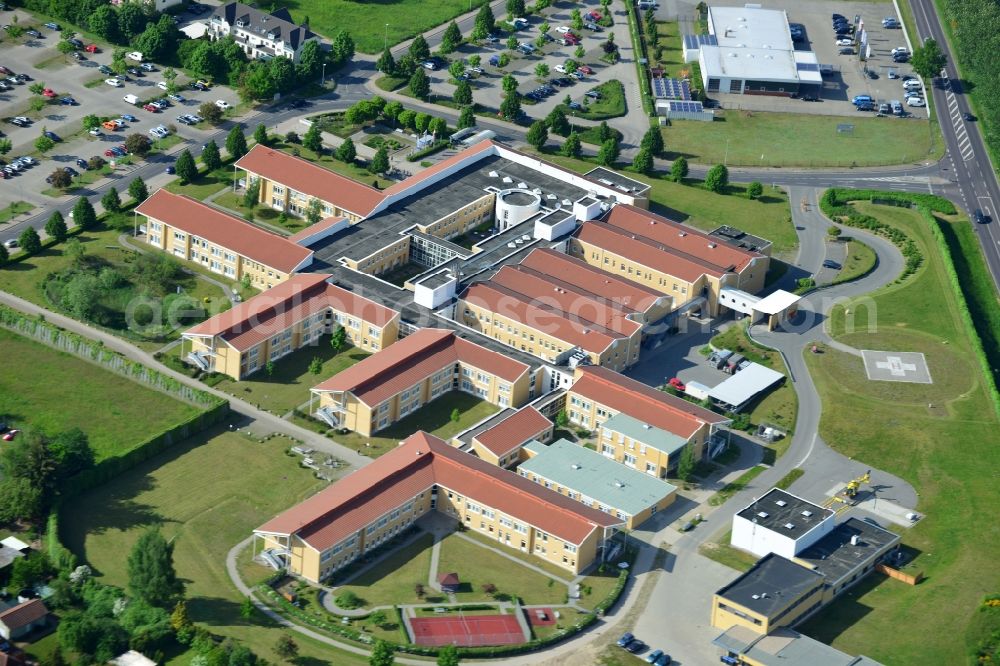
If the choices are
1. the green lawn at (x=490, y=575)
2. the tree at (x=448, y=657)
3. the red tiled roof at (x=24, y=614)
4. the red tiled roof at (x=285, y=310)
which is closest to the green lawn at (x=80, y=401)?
the red tiled roof at (x=285, y=310)

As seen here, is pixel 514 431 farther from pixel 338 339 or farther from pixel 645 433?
pixel 338 339

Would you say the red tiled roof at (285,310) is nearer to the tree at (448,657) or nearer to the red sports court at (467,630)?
the red sports court at (467,630)

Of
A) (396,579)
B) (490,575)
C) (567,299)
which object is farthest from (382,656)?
(567,299)

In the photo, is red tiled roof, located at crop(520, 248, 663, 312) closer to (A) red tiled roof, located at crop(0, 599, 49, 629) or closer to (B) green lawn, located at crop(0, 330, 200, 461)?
(B) green lawn, located at crop(0, 330, 200, 461)

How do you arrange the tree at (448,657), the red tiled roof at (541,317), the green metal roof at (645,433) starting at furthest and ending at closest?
1. the red tiled roof at (541,317)
2. the green metal roof at (645,433)
3. the tree at (448,657)

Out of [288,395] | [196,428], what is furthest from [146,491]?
[288,395]

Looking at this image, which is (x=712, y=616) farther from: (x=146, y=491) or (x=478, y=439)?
(x=146, y=491)
